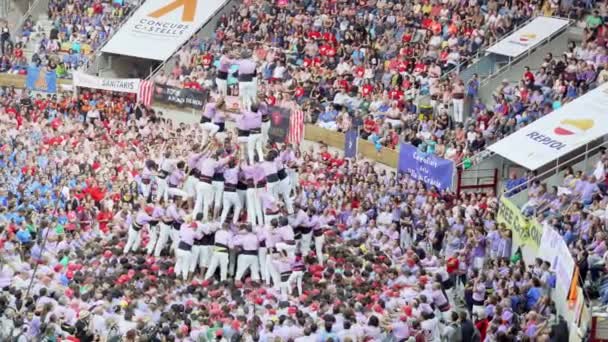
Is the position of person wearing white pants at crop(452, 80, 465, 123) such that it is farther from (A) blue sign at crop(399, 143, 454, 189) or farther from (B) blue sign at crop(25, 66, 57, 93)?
(B) blue sign at crop(25, 66, 57, 93)

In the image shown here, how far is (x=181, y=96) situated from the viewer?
45.7 meters

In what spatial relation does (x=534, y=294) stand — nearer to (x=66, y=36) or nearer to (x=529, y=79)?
(x=529, y=79)

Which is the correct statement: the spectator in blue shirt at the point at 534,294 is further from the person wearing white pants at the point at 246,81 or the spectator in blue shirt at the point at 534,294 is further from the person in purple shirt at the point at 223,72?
the person in purple shirt at the point at 223,72

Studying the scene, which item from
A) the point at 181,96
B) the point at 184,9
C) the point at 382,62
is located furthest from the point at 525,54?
the point at 184,9

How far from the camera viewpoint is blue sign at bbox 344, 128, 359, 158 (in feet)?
130

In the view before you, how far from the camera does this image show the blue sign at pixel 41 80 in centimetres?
4928

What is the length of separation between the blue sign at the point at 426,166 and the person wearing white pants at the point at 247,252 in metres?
6.61

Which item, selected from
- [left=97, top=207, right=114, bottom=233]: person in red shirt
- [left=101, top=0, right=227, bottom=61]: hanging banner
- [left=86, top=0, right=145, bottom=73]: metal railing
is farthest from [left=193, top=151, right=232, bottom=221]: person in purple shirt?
[left=86, top=0, right=145, bottom=73]: metal railing

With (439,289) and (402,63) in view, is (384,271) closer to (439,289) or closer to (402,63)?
(439,289)

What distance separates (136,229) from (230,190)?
8.85 ft

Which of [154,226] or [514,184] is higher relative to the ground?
[514,184]

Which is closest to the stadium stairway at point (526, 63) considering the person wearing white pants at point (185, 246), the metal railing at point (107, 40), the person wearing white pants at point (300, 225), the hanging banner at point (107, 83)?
the person wearing white pants at point (300, 225)

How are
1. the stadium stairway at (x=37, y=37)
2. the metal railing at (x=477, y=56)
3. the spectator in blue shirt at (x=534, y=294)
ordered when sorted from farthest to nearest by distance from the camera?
the stadium stairway at (x=37, y=37) → the metal railing at (x=477, y=56) → the spectator in blue shirt at (x=534, y=294)

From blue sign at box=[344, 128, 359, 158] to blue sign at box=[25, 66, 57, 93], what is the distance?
1380 cm
